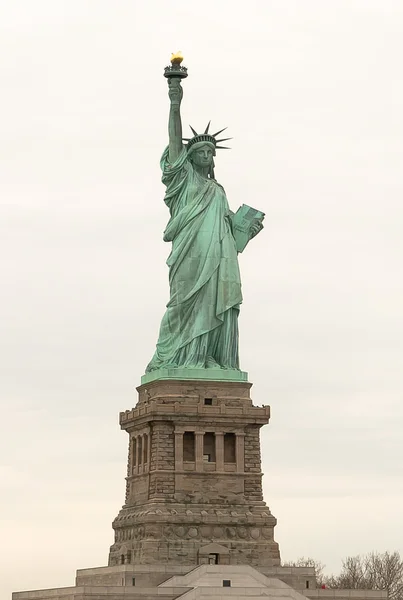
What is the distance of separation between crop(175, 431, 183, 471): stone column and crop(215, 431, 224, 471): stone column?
132 cm

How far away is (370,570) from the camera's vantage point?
93.4 metres

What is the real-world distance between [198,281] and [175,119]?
6229 mm

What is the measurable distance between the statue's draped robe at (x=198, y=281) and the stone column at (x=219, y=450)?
2.69 meters

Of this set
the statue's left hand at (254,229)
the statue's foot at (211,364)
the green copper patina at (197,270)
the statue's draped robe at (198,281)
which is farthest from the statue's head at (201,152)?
the statue's foot at (211,364)

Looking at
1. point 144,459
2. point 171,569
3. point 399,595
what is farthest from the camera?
point 399,595

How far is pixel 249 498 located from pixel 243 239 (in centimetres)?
1003

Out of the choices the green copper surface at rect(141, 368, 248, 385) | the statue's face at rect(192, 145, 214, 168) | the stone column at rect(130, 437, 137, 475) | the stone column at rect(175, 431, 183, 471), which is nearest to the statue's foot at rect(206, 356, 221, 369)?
the green copper surface at rect(141, 368, 248, 385)

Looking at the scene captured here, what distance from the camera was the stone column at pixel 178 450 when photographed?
69.3 m

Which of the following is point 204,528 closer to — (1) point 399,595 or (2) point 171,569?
(2) point 171,569

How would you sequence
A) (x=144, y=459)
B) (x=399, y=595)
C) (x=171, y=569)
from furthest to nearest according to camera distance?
(x=399, y=595) → (x=144, y=459) → (x=171, y=569)

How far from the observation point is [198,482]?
6944 cm

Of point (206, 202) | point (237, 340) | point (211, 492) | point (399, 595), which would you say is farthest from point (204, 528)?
point (399, 595)

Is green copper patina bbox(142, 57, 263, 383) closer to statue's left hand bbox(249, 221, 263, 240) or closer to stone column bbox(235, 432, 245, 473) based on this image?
statue's left hand bbox(249, 221, 263, 240)

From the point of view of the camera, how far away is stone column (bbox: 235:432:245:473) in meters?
69.9
